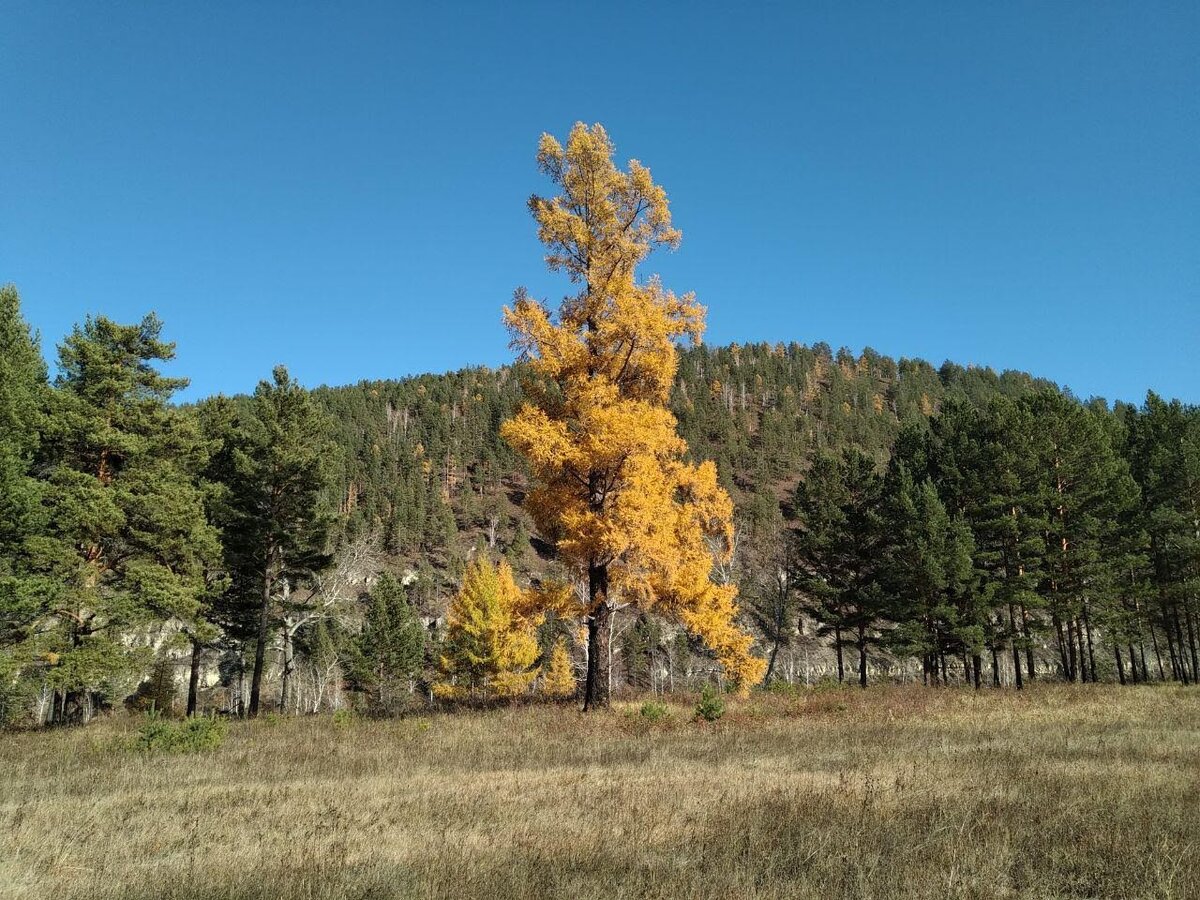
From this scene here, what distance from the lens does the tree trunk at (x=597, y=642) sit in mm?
15891

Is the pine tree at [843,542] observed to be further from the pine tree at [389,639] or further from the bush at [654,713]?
the pine tree at [389,639]

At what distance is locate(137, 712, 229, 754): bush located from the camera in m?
12.0

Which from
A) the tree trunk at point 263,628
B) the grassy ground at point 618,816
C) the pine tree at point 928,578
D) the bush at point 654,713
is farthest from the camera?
the pine tree at point 928,578

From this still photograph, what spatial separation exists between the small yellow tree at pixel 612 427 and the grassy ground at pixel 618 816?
10.6 feet

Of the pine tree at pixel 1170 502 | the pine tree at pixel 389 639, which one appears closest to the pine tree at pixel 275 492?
the pine tree at pixel 389 639

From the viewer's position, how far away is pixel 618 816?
679 centimetres

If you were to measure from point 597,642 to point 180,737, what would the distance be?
8.45 metres

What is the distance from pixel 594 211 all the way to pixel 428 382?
186 metres

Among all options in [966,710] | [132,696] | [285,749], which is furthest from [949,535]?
[132,696]

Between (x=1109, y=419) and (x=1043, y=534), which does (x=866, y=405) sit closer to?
(x=1109, y=419)

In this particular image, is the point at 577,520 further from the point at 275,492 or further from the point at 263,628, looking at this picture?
the point at 263,628

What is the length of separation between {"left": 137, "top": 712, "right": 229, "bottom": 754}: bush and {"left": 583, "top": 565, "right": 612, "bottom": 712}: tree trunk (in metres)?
7.58

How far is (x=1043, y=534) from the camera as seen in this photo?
109 feet

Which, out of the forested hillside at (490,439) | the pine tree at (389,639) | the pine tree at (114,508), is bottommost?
the pine tree at (389,639)
